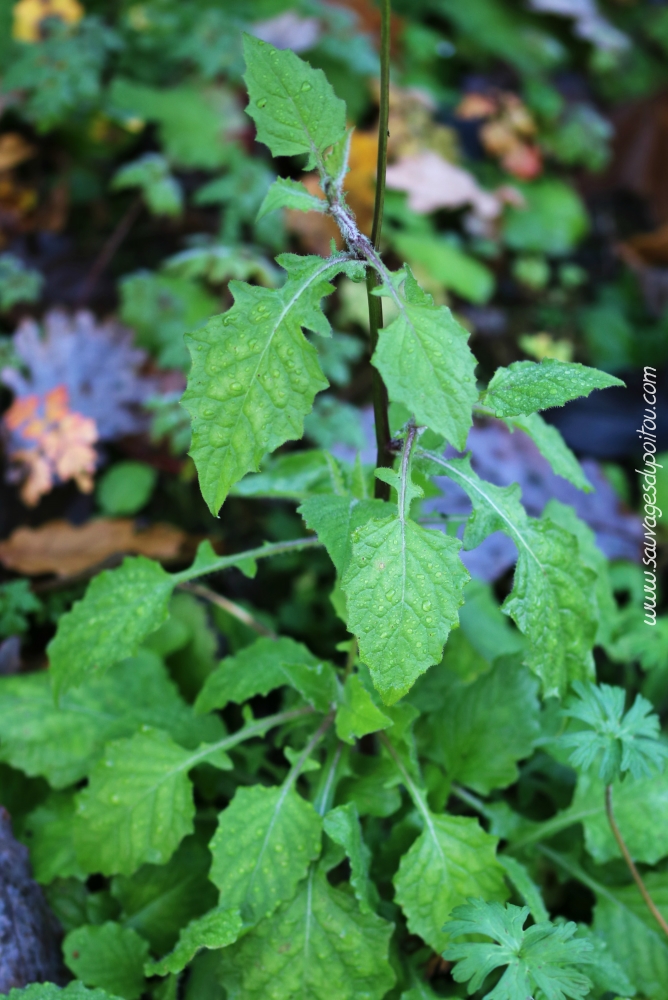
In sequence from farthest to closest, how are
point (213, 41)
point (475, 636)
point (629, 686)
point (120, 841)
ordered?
point (213, 41), point (629, 686), point (475, 636), point (120, 841)

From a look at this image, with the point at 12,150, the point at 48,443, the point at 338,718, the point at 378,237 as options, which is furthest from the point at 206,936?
the point at 12,150

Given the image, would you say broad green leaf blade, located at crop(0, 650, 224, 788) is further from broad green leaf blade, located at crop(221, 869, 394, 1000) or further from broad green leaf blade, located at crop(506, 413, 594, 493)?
broad green leaf blade, located at crop(506, 413, 594, 493)

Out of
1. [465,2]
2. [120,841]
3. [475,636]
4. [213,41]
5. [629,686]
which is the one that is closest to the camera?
[120,841]

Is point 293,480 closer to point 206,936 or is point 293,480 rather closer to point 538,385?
point 538,385

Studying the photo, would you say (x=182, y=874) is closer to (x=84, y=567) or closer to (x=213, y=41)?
(x=84, y=567)

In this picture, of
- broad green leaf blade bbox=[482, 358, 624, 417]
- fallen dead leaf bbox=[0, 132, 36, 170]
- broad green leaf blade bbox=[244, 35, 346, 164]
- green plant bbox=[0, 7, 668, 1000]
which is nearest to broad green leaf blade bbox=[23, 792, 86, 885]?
green plant bbox=[0, 7, 668, 1000]

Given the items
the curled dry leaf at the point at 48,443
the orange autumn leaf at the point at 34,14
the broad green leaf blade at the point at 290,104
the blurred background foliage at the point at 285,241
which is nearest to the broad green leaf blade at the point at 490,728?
the blurred background foliage at the point at 285,241

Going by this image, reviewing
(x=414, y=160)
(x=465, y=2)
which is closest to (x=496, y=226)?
(x=414, y=160)

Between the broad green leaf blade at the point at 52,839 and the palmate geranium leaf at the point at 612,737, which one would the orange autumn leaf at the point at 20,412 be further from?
the palmate geranium leaf at the point at 612,737
